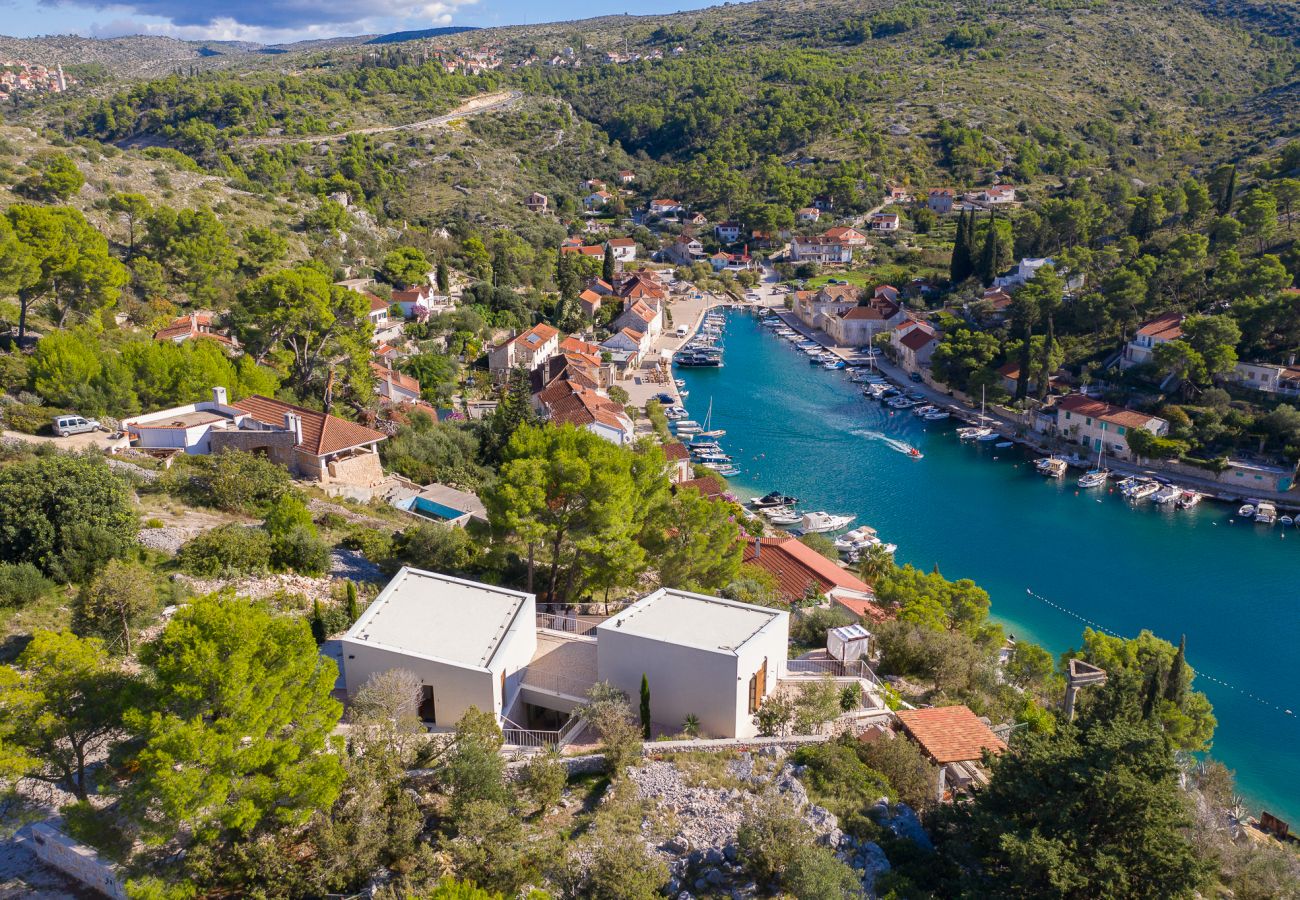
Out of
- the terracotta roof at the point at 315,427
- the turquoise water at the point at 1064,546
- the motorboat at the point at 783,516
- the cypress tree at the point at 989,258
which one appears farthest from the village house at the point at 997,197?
the terracotta roof at the point at 315,427

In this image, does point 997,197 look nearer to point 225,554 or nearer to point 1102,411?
point 1102,411

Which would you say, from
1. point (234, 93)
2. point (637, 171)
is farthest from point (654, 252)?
point (234, 93)

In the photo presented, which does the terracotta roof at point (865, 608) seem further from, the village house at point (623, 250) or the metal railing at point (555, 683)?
the village house at point (623, 250)

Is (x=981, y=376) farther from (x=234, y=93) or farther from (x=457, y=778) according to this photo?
(x=234, y=93)

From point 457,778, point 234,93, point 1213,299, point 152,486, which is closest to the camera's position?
point 457,778

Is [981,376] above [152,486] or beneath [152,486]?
beneath

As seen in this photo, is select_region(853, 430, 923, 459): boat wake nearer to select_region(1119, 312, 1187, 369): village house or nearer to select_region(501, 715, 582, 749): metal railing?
select_region(1119, 312, 1187, 369): village house
